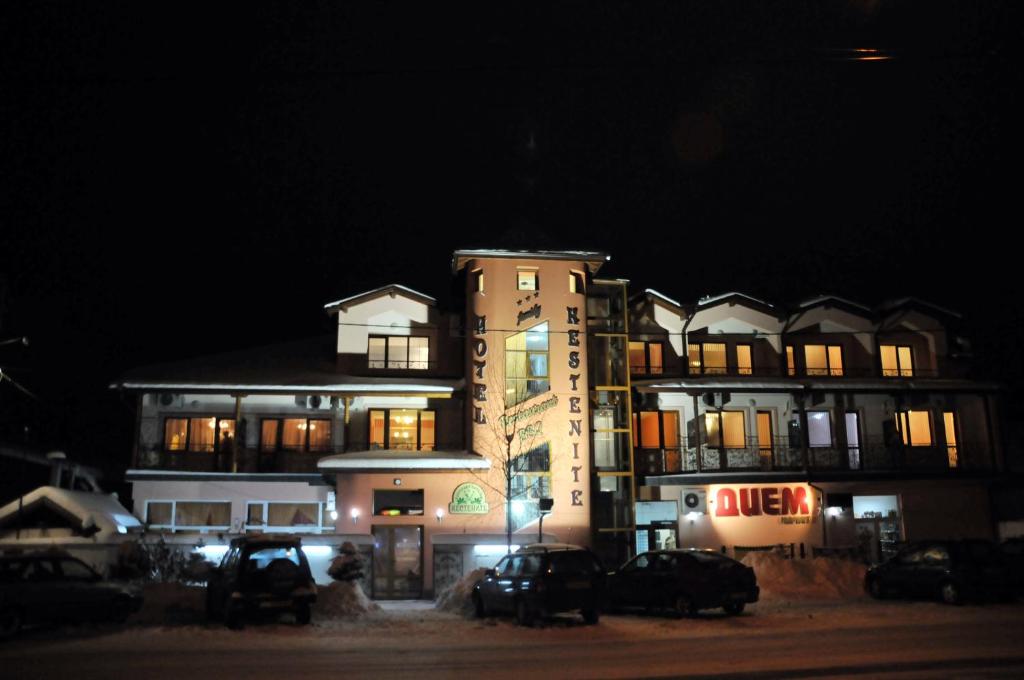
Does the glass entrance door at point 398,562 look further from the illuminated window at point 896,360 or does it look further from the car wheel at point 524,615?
the illuminated window at point 896,360

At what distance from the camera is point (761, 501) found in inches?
1174

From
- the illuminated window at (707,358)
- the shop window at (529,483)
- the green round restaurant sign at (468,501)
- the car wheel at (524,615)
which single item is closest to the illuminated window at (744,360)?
the illuminated window at (707,358)

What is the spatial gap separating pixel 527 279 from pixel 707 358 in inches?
332

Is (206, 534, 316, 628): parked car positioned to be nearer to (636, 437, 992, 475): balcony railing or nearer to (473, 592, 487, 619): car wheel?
(473, 592, 487, 619): car wheel

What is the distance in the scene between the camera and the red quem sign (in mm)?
29641

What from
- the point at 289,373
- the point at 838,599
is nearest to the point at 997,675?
the point at 838,599

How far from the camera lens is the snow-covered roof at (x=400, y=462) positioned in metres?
26.8

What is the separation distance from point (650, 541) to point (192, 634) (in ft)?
61.6

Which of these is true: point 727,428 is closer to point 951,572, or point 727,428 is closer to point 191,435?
point 951,572

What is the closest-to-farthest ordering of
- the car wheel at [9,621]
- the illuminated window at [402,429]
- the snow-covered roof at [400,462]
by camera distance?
the car wheel at [9,621] < the snow-covered roof at [400,462] < the illuminated window at [402,429]

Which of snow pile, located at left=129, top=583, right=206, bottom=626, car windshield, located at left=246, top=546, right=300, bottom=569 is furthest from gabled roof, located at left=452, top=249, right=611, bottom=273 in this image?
car windshield, located at left=246, top=546, right=300, bottom=569

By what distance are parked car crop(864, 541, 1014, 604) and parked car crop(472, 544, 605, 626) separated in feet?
26.3

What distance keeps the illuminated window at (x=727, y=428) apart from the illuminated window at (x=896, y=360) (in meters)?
6.55

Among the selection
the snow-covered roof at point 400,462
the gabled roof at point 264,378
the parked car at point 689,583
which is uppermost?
the gabled roof at point 264,378
